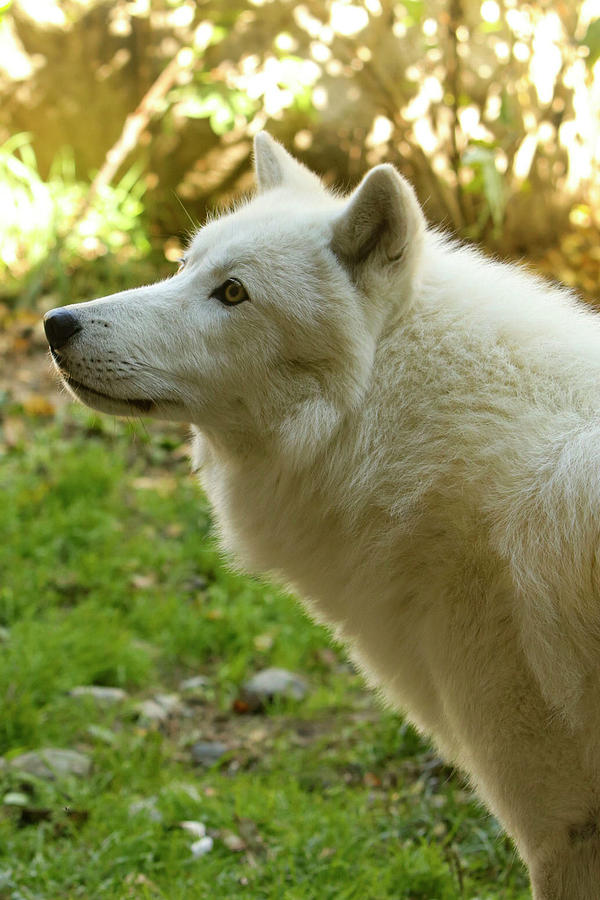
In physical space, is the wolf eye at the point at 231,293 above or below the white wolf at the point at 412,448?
above

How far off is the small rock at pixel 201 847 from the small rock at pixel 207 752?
68cm

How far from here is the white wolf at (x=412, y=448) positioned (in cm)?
220

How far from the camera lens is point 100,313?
268 cm

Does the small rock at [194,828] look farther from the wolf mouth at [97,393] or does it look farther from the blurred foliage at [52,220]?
the blurred foliage at [52,220]

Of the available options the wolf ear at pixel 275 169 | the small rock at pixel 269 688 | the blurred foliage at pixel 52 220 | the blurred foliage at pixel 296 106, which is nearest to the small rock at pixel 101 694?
the small rock at pixel 269 688

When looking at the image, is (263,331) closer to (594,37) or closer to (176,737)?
(594,37)

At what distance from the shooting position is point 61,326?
265cm

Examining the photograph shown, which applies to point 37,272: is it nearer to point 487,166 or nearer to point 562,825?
point 487,166

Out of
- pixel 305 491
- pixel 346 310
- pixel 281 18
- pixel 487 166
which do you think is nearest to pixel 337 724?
pixel 305 491

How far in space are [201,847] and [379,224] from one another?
223cm

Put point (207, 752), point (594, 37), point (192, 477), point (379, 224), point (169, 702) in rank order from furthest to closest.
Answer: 1. point (192, 477)
2. point (169, 702)
3. point (207, 752)
4. point (594, 37)
5. point (379, 224)

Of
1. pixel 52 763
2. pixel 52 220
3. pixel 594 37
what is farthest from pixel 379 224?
pixel 52 220

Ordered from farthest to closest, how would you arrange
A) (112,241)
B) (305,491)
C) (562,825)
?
(112,241) → (305,491) → (562,825)

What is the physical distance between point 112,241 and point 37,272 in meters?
0.81
